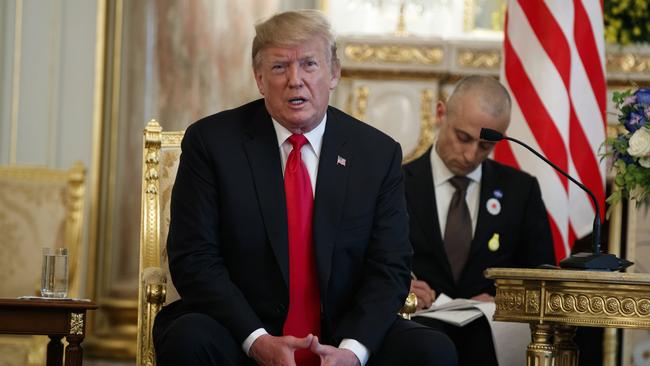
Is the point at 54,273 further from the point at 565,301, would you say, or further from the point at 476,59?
the point at 476,59

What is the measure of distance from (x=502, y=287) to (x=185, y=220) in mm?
997

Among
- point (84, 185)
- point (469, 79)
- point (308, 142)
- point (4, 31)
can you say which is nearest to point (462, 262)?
point (469, 79)

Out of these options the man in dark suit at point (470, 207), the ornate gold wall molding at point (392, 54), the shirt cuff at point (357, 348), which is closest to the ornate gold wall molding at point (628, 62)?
the ornate gold wall molding at point (392, 54)

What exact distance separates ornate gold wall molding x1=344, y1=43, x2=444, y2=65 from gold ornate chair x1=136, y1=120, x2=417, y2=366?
3117 mm

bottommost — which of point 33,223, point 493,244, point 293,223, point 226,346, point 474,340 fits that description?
point 474,340

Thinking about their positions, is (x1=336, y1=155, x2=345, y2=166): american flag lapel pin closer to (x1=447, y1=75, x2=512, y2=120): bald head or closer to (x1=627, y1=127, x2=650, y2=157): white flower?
(x1=627, y1=127, x2=650, y2=157): white flower

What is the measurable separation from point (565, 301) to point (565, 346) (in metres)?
0.43

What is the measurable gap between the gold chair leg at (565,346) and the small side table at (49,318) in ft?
5.01

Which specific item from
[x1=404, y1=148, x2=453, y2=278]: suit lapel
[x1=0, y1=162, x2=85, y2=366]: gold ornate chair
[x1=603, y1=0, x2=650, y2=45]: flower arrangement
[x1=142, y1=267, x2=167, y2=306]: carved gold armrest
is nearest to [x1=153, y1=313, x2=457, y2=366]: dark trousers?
[x1=142, y1=267, x2=167, y2=306]: carved gold armrest

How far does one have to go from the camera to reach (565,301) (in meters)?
3.51

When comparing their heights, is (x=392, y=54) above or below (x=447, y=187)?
above

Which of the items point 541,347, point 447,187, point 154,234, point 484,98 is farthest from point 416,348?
point 484,98

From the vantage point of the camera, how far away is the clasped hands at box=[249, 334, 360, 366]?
3186 mm

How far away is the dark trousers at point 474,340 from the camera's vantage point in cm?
421
